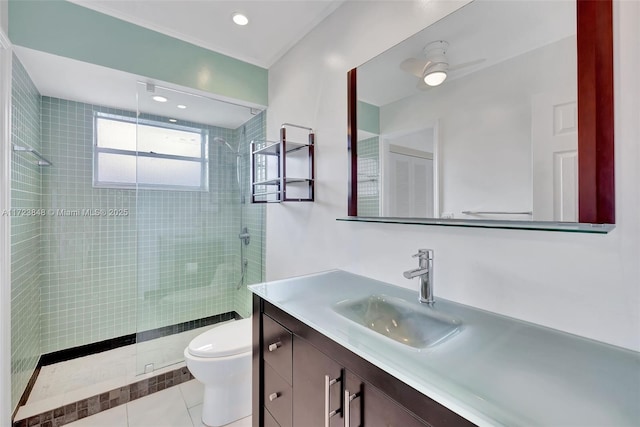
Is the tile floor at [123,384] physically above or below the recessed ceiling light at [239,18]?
below

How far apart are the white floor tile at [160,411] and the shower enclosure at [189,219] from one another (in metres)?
0.21

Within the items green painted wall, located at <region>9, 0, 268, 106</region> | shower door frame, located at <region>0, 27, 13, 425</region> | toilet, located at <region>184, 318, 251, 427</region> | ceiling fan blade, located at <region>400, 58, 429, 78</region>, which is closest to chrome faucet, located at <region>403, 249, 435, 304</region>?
ceiling fan blade, located at <region>400, 58, 429, 78</region>

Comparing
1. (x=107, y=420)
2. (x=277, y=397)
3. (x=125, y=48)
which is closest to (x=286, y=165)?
(x=125, y=48)

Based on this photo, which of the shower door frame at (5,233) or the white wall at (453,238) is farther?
the shower door frame at (5,233)

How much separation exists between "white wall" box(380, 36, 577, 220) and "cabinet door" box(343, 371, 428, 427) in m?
0.71

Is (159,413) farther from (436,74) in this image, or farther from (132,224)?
(436,74)

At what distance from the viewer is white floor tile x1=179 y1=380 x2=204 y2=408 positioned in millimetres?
1870

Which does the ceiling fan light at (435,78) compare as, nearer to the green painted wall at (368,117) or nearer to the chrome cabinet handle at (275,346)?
the green painted wall at (368,117)

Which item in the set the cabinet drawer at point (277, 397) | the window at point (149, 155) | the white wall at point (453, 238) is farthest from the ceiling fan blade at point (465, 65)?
the window at point (149, 155)

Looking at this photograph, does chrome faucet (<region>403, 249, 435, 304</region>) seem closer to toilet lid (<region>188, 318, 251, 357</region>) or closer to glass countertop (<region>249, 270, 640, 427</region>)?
glass countertop (<region>249, 270, 640, 427</region>)

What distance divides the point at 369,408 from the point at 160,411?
5.73 ft

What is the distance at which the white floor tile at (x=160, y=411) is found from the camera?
1688 millimetres

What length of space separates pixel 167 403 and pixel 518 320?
217 cm

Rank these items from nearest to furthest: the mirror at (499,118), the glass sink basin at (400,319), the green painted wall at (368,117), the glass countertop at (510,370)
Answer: the glass countertop at (510,370)
the mirror at (499,118)
the glass sink basin at (400,319)
the green painted wall at (368,117)
